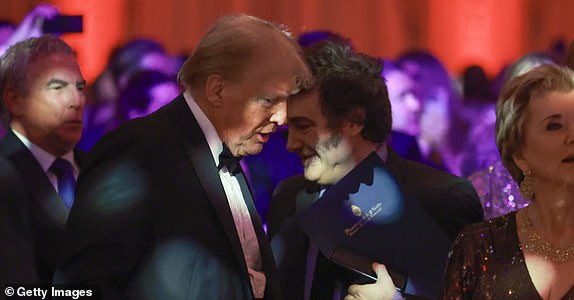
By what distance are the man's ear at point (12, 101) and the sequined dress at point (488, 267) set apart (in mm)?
1609

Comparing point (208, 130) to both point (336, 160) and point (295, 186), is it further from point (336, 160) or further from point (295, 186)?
point (295, 186)

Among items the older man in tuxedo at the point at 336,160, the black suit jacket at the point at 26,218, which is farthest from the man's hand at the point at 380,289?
the black suit jacket at the point at 26,218

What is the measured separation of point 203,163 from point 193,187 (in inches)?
3.1

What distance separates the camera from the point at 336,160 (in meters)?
3.64

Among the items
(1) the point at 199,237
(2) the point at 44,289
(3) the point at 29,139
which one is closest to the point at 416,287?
(1) the point at 199,237

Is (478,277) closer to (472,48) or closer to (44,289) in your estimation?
(44,289)

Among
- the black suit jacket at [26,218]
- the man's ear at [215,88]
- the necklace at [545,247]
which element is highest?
the man's ear at [215,88]

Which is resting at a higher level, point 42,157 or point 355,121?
point 355,121

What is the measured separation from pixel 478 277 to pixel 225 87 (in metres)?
0.82

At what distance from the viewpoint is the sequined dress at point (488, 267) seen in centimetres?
286

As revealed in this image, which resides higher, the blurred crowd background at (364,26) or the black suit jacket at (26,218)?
the black suit jacket at (26,218)

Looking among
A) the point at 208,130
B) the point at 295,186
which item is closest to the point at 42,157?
the point at 295,186

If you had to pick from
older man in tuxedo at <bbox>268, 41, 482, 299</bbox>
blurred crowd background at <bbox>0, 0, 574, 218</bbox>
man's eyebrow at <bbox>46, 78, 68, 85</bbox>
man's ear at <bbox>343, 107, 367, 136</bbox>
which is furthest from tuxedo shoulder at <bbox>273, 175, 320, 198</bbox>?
blurred crowd background at <bbox>0, 0, 574, 218</bbox>

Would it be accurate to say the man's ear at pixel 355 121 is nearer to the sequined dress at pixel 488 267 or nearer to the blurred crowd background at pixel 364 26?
the sequined dress at pixel 488 267
